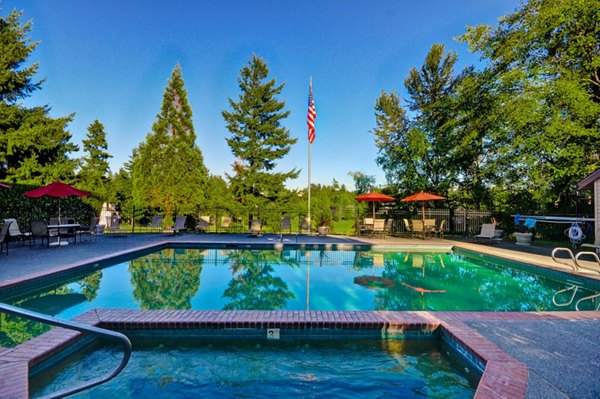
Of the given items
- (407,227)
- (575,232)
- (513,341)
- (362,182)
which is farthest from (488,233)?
(513,341)

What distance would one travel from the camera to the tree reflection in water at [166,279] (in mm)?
5766

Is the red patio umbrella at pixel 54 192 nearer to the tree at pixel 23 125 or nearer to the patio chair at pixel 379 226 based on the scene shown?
the tree at pixel 23 125

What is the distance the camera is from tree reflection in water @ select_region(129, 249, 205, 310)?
5.77 metres

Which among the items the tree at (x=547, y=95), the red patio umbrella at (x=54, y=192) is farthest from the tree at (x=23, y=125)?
the tree at (x=547, y=95)

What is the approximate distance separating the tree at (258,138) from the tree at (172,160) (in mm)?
3376

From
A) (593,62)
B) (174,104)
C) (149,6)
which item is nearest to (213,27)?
(149,6)

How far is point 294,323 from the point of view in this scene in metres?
4.06

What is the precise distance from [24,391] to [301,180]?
67.1 ft

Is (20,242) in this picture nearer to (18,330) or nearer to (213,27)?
(18,330)

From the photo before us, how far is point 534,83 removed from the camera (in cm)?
1398

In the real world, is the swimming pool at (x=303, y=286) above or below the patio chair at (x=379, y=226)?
below

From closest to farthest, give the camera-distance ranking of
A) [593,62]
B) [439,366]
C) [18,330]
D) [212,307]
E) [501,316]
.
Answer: [439,366] → [18,330] → [501,316] → [212,307] → [593,62]

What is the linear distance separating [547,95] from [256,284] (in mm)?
13765

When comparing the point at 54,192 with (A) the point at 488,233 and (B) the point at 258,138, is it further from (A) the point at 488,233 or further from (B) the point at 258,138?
(A) the point at 488,233
